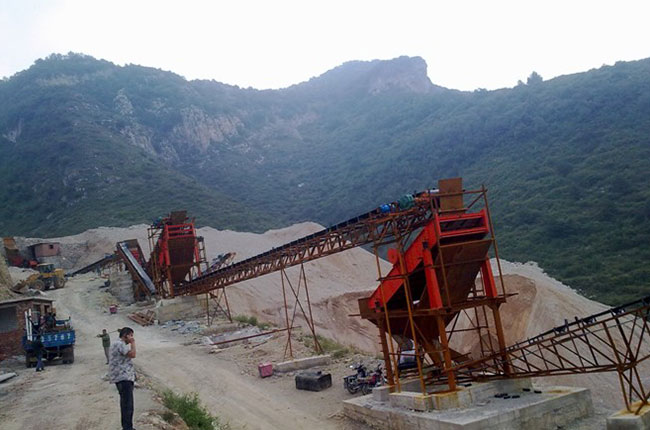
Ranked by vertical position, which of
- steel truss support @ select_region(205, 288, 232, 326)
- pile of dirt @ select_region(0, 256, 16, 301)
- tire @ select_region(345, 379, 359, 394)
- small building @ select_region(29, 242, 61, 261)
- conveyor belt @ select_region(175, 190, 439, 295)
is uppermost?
small building @ select_region(29, 242, 61, 261)

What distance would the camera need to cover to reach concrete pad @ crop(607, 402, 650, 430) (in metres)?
8.98

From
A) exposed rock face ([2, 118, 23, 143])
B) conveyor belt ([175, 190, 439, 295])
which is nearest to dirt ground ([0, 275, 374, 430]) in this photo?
conveyor belt ([175, 190, 439, 295])

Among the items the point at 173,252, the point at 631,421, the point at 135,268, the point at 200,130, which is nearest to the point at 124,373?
the point at 631,421

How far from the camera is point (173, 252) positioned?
94.5ft

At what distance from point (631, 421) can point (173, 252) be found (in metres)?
24.5

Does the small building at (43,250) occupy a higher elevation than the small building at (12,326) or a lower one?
higher

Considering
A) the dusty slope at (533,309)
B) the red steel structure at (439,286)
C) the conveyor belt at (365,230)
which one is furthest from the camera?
the dusty slope at (533,309)

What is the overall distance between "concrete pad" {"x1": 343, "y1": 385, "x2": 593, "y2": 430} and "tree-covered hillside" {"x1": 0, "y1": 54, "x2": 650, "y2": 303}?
19301 millimetres

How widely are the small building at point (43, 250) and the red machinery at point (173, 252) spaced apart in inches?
827

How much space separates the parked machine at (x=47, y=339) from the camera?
52.4 ft

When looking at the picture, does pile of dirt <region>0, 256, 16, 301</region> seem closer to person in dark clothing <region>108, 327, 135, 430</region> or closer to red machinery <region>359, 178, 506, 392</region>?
person in dark clothing <region>108, 327, 135, 430</region>

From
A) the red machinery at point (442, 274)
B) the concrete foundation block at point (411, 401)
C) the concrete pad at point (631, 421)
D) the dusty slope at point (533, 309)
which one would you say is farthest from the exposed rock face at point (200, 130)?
the concrete pad at point (631, 421)

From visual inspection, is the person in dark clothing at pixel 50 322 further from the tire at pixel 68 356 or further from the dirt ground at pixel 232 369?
the dirt ground at pixel 232 369

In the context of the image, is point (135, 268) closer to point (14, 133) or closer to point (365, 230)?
point (365, 230)
